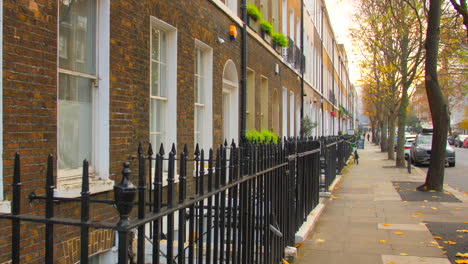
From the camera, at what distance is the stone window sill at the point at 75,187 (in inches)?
174

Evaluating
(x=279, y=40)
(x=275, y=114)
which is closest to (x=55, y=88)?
(x=279, y=40)

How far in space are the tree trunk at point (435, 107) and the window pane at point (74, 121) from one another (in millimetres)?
9468

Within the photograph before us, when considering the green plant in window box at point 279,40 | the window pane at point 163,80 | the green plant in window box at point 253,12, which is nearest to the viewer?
the window pane at point 163,80

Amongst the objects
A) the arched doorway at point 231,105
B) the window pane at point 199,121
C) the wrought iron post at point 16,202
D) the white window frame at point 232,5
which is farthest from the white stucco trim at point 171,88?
the wrought iron post at point 16,202

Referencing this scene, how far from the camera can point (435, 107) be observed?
11.9 metres

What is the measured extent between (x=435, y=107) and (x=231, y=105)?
17.4 ft

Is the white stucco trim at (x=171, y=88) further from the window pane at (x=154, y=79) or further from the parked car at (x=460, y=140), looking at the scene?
the parked car at (x=460, y=140)

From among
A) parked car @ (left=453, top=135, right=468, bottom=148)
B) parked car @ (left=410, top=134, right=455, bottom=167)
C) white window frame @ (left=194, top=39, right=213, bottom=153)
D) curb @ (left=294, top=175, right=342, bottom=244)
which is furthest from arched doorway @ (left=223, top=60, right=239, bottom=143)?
parked car @ (left=453, top=135, right=468, bottom=148)

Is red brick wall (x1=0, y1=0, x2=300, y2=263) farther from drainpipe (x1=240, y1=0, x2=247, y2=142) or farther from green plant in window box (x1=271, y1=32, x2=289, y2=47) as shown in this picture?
green plant in window box (x1=271, y1=32, x2=289, y2=47)

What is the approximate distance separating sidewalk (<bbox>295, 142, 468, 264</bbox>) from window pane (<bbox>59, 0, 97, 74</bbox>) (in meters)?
3.55

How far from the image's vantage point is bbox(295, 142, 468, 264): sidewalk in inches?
236

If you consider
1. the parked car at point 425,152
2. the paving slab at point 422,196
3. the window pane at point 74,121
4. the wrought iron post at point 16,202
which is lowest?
the paving slab at point 422,196

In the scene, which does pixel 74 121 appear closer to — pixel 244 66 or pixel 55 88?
pixel 55 88

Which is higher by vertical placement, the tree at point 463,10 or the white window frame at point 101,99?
the tree at point 463,10
